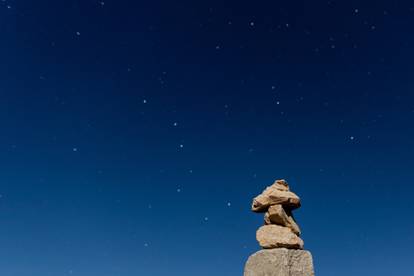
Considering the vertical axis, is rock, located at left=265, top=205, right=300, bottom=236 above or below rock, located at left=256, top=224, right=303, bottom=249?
above

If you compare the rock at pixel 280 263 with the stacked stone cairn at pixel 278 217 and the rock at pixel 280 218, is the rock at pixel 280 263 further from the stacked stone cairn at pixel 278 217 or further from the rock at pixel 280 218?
the rock at pixel 280 218

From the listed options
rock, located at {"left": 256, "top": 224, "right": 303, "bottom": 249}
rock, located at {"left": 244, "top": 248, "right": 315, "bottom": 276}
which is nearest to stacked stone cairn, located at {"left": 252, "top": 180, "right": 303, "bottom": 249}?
rock, located at {"left": 256, "top": 224, "right": 303, "bottom": 249}

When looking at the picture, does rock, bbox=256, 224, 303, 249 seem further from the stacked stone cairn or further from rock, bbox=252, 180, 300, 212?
rock, bbox=252, 180, 300, 212

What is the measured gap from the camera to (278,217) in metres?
21.3

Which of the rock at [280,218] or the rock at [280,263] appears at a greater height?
the rock at [280,218]

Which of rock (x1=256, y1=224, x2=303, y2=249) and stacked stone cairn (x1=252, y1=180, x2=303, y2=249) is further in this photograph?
stacked stone cairn (x1=252, y1=180, x2=303, y2=249)

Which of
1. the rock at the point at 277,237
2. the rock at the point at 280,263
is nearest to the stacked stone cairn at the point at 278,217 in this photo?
the rock at the point at 277,237

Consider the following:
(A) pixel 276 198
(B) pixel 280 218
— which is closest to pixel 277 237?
(B) pixel 280 218

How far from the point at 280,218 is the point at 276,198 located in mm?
799

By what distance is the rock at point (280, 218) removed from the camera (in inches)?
837

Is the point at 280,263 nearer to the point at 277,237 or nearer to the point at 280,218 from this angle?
the point at 277,237

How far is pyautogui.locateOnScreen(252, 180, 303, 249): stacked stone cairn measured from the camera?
20.7m

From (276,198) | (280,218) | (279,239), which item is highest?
(276,198)

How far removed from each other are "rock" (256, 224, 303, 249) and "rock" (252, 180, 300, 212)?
90 cm
